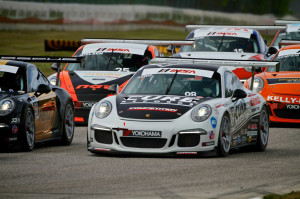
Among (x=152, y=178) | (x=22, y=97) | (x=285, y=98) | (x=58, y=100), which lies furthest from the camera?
(x=285, y=98)

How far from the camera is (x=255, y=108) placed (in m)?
12.9

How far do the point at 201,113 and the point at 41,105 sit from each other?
266cm

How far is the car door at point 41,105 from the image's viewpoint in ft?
41.5

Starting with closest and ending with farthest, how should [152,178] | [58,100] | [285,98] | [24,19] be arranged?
[152,178] → [58,100] → [285,98] → [24,19]

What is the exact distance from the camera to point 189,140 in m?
11.1

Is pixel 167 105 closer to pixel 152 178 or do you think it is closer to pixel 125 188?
pixel 152 178

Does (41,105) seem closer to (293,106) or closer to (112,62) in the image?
(112,62)

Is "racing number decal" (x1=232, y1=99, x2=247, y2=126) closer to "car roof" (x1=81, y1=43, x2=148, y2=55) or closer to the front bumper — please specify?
the front bumper

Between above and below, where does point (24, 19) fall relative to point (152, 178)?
below

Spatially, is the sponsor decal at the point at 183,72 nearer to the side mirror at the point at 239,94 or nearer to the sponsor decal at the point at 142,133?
the side mirror at the point at 239,94

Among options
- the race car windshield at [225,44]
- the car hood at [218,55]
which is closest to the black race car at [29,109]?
the car hood at [218,55]

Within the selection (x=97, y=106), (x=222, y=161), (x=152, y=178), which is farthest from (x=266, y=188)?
(x=97, y=106)

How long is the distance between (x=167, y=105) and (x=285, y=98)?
572 centimetres

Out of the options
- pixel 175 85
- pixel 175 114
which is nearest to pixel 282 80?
pixel 175 85
